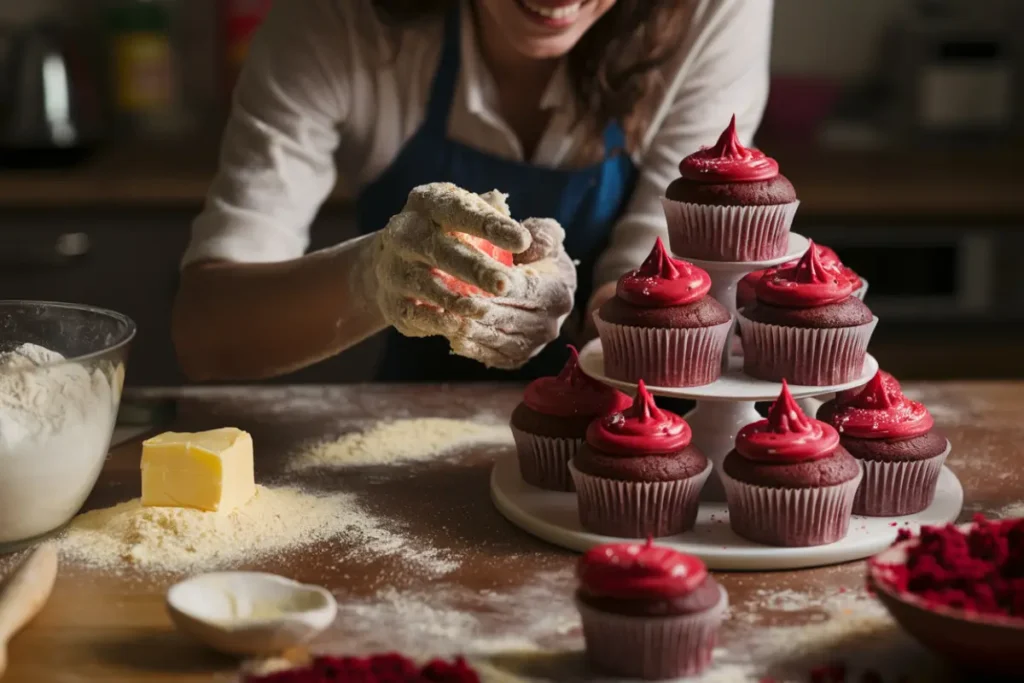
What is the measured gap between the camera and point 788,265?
4.81ft

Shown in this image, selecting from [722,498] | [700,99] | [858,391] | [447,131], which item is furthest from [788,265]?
[447,131]

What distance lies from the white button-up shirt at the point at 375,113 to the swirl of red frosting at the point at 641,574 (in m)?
0.93

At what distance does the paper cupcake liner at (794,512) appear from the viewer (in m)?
1.28

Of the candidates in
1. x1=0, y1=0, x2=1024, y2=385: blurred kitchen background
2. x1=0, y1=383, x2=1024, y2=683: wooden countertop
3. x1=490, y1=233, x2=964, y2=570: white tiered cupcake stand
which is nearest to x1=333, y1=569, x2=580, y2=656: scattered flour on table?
x1=0, y1=383, x2=1024, y2=683: wooden countertop

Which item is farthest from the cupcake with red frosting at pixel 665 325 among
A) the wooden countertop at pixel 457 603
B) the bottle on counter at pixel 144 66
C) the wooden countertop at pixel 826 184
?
the bottle on counter at pixel 144 66

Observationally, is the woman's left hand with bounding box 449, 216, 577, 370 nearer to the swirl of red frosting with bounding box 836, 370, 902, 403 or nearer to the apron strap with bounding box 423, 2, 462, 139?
the swirl of red frosting with bounding box 836, 370, 902, 403

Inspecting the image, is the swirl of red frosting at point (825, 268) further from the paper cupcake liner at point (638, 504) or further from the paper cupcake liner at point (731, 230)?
the paper cupcake liner at point (638, 504)

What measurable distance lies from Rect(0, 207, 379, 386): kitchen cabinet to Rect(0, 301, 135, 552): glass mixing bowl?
1.59m

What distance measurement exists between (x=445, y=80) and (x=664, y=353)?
838mm

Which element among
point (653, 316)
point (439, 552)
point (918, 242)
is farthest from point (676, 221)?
point (918, 242)

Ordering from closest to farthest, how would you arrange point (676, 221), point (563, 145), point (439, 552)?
point (439, 552) → point (676, 221) → point (563, 145)

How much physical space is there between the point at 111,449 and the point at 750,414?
0.77 meters

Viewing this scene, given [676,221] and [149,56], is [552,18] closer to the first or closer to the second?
[676,221]

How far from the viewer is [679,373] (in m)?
1.40
